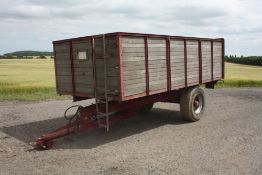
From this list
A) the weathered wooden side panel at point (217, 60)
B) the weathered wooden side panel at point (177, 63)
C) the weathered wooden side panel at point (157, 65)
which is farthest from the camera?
the weathered wooden side panel at point (217, 60)

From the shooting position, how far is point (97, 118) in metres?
8.24

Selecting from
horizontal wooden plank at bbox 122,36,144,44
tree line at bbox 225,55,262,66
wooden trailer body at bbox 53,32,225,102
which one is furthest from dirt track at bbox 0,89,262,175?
tree line at bbox 225,55,262,66

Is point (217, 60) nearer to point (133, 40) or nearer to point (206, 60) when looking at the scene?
point (206, 60)

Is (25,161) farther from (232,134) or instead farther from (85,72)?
(232,134)

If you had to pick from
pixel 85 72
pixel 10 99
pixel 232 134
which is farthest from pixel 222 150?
pixel 10 99

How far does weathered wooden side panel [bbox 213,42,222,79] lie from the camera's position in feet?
37.5

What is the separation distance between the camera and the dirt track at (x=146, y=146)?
637 centimetres

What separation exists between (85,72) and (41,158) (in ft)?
7.78

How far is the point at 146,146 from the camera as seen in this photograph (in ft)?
25.7

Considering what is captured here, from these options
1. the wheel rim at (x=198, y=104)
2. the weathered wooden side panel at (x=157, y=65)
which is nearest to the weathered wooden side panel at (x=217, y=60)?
the wheel rim at (x=198, y=104)

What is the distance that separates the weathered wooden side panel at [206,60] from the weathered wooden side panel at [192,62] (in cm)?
43

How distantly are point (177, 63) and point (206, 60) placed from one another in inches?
74.8

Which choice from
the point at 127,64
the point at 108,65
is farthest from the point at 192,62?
the point at 108,65

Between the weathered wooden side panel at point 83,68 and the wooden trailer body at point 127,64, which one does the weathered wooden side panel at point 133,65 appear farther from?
the weathered wooden side panel at point 83,68
